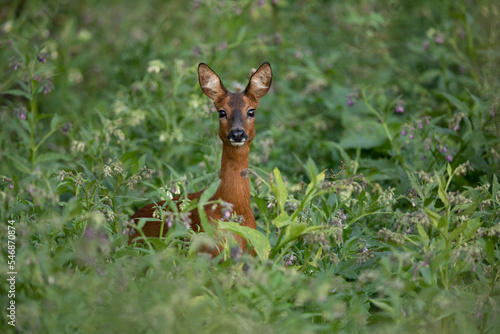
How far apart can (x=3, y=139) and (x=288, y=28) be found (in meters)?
3.96

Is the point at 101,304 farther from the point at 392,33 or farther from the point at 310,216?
the point at 392,33

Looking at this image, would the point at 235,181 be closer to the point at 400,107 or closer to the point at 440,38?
the point at 400,107

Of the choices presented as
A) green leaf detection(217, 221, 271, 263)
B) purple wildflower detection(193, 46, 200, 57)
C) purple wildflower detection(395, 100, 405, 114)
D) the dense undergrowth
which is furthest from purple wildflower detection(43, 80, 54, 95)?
purple wildflower detection(395, 100, 405, 114)

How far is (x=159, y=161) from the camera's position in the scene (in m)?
5.45

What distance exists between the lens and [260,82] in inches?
181

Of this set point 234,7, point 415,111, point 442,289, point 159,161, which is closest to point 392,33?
point 415,111

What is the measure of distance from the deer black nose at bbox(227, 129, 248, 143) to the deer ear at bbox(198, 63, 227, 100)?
0.42 m

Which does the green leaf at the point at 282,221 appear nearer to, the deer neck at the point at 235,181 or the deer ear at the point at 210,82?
the deer neck at the point at 235,181

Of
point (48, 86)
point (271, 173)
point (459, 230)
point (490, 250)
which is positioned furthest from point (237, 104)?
point (490, 250)

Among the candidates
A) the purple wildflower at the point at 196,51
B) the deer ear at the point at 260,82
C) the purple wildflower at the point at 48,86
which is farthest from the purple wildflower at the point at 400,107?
the purple wildflower at the point at 48,86

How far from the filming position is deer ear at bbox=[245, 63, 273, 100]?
14.9 feet

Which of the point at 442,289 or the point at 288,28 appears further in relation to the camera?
the point at 288,28

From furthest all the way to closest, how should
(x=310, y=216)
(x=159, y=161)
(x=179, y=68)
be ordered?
(x=179, y=68) → (x=159, y=161) → (x=310, y=216)

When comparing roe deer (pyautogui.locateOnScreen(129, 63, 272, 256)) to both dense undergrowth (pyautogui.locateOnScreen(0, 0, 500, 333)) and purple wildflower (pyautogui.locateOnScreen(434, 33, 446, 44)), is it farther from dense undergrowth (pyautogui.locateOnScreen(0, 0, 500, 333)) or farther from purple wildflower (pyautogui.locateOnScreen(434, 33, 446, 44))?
purple wildflower (pyautogui.locateOnScreen(434, 33, 446, 44))
